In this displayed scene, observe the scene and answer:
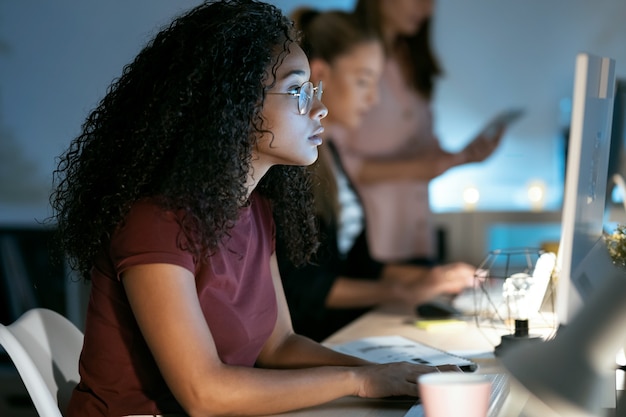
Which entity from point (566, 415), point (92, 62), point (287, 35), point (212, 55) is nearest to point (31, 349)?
point (212, 55)

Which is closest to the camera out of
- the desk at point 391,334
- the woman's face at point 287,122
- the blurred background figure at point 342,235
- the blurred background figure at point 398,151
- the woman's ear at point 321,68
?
the desk at point 391,334

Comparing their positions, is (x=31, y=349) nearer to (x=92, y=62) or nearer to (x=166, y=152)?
(x=166, y=152)

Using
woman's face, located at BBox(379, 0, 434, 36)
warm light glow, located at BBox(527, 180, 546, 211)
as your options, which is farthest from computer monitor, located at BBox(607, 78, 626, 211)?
woman's face, located at BBox(379, 0, 434, 36)

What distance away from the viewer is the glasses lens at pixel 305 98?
4.75 feet

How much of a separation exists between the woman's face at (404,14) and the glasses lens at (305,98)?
8.98ft

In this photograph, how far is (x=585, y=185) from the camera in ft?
4.16

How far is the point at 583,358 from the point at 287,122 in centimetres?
70

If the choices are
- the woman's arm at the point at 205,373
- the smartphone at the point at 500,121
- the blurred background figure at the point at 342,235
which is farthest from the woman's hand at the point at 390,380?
the smartphone at the point at 500,121

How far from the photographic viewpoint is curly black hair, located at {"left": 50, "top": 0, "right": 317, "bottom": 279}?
134 cm

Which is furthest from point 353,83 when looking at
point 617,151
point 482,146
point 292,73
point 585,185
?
point 585,185

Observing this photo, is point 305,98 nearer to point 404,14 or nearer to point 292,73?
point 292,73

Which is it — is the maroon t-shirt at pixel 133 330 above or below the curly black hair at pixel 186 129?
below

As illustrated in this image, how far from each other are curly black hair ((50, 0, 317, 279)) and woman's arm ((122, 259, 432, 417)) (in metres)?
0.09

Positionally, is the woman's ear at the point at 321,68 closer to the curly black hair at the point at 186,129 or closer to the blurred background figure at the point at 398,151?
the blurred background figure at the point at 398,151
